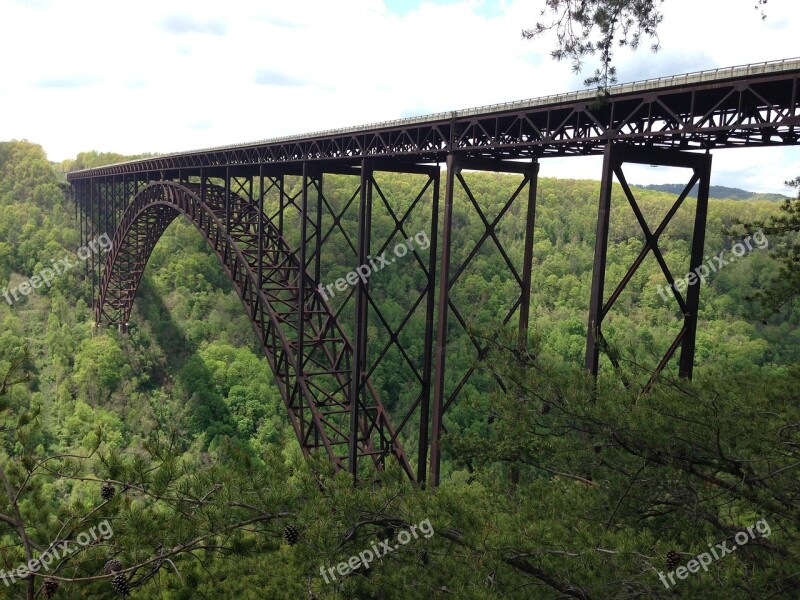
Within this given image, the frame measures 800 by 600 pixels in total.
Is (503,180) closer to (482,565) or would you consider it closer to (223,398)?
(223,398)

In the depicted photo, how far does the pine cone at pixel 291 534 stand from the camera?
6.02 metres

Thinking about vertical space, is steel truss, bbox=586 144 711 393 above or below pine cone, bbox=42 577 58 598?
above

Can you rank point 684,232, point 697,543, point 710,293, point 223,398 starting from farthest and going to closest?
1. point 684,232
2. point 710,293
3. point 223,398
4. point 697,543

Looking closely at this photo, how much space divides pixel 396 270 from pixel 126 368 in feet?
72.2

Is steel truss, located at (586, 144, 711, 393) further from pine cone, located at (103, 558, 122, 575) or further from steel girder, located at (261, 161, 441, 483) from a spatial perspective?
pine cone, located at (103, 558, 122, 575)

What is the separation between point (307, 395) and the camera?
16312 mm

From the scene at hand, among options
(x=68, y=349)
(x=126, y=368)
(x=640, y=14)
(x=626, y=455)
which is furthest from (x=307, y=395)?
(x=68, y=349)

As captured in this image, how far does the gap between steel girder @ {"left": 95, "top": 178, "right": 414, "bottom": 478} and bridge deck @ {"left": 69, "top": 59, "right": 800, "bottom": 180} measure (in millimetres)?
4576

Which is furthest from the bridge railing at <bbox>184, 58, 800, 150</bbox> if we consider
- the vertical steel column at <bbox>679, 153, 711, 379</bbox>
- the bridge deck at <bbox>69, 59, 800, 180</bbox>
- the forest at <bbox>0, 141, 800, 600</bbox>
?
the forest at <bbox>0, 141, 800, 600</bbox>
